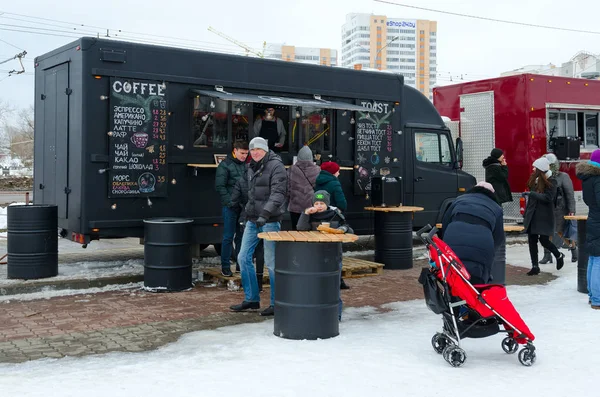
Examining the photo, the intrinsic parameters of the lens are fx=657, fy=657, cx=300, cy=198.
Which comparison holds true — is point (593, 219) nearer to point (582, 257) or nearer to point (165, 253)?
point (582, 257)

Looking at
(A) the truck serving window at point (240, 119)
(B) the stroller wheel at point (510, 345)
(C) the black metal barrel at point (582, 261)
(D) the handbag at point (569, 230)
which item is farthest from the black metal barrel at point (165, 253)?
(D) the handbag at point (569, 230)

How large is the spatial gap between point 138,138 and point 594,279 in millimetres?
5999

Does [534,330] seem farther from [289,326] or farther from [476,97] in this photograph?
[476,97]

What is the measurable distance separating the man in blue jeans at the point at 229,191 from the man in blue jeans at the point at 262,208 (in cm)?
→ 160

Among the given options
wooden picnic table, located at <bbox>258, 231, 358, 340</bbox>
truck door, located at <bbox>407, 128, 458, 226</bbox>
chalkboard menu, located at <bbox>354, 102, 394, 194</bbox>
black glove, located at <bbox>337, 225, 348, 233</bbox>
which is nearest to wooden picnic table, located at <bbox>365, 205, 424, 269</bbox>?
chalkboard menu, located at <bbox>354, 102, 394, 194</bbox>

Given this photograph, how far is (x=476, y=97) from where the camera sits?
14867 millimetres

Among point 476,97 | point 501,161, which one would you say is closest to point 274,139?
point 501,161

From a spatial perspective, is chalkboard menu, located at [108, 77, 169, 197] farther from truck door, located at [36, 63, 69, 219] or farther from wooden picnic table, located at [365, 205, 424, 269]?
wooden picnic table, located at [365, 205, 424, 269]

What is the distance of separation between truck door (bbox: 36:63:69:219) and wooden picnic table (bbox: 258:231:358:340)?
4364 millimetres

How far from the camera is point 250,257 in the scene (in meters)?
7.20

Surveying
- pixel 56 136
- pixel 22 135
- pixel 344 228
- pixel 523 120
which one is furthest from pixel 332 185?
pixel 22 135

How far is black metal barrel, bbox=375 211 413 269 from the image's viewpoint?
1049 centimetres

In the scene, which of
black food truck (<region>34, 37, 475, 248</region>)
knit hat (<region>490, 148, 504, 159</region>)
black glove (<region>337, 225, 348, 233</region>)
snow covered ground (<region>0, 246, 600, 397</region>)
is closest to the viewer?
snow covered ground (<region>0, 246, 600, 397</region>)

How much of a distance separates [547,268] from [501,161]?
192 centimetres
